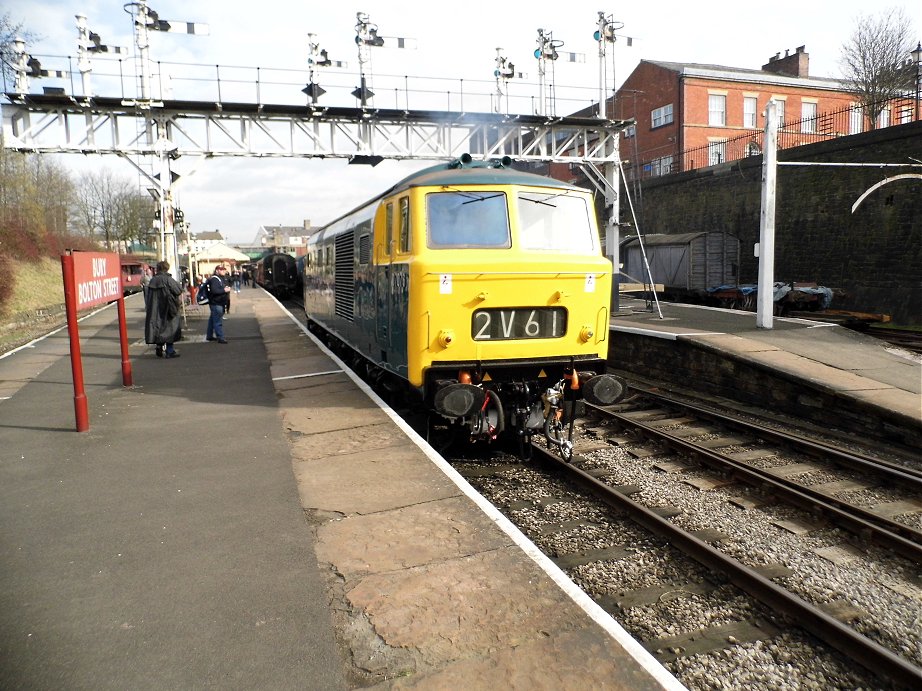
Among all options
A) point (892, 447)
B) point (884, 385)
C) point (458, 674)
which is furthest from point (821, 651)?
point (884, 385)

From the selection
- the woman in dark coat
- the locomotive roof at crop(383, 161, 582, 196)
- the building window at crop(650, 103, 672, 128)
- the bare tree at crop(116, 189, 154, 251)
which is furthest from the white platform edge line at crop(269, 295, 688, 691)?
the bare tree at crop(116, 189, 154, 251)

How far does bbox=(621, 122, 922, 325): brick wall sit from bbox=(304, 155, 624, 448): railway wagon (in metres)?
14.0

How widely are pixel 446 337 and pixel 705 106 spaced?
33.2m

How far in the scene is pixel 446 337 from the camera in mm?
6484

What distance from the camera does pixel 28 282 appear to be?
30516 millimetres

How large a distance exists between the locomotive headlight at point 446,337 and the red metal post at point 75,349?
372 centimetres

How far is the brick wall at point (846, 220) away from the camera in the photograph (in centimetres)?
1889

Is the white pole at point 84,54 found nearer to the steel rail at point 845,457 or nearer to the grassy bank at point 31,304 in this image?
the grassy bank at point 31,304

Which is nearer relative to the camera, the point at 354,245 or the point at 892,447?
the point at 892,447

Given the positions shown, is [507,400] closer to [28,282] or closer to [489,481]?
[489,481]

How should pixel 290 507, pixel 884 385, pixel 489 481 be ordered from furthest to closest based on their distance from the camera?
pixel 884 385
pixel 489 481
pixel 290 507

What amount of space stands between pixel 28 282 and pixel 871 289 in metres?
33.7

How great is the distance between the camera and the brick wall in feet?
62.0

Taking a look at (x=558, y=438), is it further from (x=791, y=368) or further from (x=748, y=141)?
(x=748, y=141)
